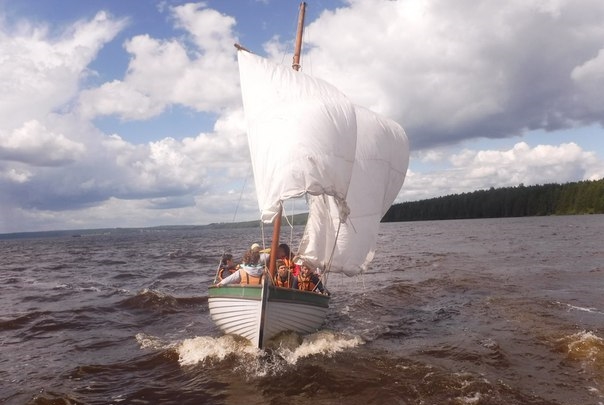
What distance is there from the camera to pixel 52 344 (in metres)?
14.5

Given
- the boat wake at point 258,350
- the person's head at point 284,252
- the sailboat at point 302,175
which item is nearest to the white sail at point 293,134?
the sailboat at point 302,175

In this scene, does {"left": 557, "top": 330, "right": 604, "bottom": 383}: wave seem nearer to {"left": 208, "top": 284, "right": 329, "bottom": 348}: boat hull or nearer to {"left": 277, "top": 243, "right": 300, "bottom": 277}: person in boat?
{"left": 208, "top": 284, "right": 329, "bottom": 348}: boat hull

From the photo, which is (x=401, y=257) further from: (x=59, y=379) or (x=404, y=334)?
(x=59, y=379)

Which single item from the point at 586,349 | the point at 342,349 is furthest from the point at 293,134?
the point at 586,349

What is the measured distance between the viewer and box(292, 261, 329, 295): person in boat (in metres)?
13.9

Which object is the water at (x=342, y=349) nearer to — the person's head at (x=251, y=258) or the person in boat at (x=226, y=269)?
the person in boat at (x=226, y=269)

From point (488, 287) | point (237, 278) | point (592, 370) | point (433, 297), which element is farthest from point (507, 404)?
point (488, 287)

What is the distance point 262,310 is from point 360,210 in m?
6.15

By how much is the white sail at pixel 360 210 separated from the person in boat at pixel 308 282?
132 centimetres

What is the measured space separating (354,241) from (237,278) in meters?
4.97

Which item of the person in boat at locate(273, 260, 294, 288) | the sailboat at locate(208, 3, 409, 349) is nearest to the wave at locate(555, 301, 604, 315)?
the sailboat at locate(208, 3, 409, 349)

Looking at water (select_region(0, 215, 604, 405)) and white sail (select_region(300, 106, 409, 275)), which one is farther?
white sail (select_region(300, 106, 409, 275))

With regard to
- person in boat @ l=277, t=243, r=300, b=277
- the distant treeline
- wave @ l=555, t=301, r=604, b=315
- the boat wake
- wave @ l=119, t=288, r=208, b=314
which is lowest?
wave @ l=119, t=288, r=208, b=314

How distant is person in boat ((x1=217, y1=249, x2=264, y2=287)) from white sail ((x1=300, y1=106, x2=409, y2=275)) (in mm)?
3011
